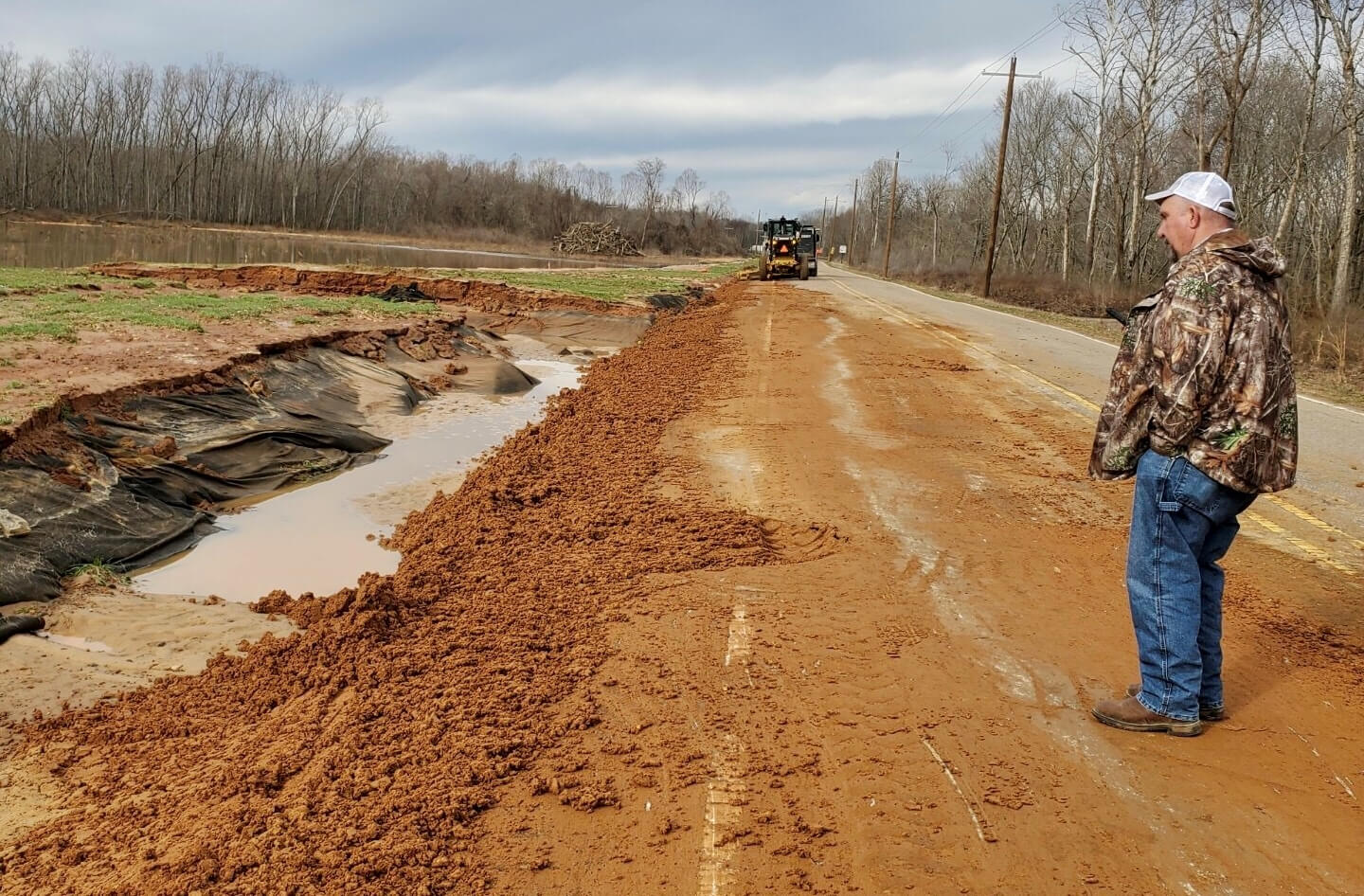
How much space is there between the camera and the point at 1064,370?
1496 cm

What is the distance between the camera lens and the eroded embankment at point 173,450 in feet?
19.2

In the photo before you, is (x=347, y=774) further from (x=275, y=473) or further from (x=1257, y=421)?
(x=275, y=473)

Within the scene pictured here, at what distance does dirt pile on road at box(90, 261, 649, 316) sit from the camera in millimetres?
22484

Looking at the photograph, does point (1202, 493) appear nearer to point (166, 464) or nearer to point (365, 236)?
point (166, 464)

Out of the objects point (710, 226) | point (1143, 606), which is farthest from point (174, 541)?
point (710, 226)

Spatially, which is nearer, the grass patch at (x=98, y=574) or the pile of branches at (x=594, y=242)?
the grass patch at (x=98, y=574)

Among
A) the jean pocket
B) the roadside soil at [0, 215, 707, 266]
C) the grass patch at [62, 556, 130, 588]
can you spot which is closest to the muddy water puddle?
the grass patch at [62, 556, 130, 588]

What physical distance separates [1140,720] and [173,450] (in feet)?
24.1

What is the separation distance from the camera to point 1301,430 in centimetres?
1056

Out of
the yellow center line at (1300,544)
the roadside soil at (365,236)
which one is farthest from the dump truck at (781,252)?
the yellow center line at (1300,544)

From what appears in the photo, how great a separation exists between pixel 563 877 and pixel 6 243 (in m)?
48.8

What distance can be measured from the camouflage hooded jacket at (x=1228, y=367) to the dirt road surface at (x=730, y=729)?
1140 mm

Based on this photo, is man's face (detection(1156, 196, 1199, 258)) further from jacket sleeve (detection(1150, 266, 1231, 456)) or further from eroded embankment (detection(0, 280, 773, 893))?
eroded embankment (detection(0, 280, 773, 893))

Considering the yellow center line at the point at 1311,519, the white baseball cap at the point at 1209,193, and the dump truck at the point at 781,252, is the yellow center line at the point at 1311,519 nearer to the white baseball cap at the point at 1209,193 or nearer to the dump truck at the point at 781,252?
the white baseball cap at the point at 1209,193
